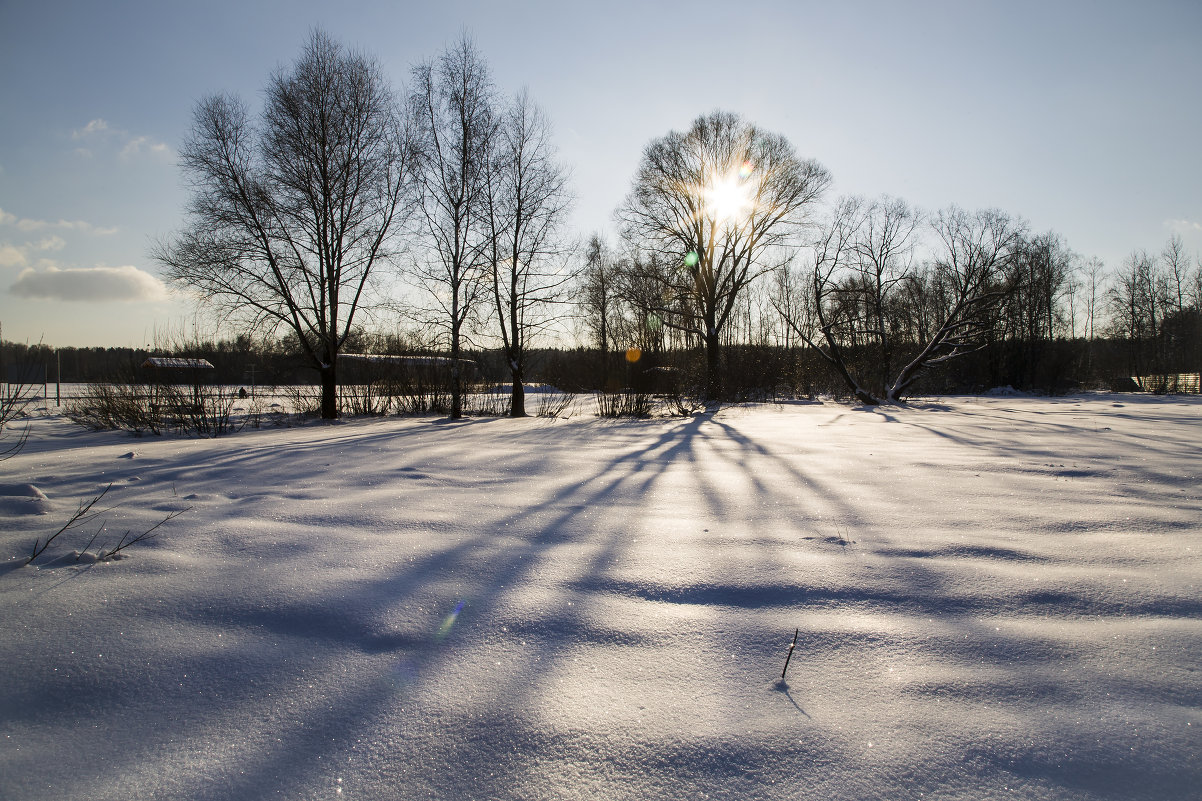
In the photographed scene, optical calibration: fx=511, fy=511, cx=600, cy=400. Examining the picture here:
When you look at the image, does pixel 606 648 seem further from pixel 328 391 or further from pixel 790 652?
pixel 328 391

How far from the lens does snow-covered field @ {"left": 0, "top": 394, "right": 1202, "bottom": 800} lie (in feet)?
4.03

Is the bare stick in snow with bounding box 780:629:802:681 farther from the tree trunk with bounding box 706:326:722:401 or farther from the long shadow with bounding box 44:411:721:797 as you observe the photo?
the tree trunk with bounding box 706:326:722:401

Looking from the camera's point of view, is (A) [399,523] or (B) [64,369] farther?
(B) [64,369]

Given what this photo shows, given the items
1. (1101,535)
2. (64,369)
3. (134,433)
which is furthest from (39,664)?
(64,369)

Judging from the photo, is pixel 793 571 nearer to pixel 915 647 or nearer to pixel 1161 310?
pixel 915 647

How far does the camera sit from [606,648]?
1776 millimetres

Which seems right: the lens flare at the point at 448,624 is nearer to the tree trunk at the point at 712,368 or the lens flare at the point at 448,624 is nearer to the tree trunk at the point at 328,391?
the tree trunk at the point at 328,391

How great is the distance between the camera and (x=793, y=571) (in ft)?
7.93

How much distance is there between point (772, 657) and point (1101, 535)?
2533mm

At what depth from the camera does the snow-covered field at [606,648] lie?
1.23m

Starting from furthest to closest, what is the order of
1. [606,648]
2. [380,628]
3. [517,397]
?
[517,397]
[380,628]
[606,648]

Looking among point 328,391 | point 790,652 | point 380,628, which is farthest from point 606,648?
point 328,391

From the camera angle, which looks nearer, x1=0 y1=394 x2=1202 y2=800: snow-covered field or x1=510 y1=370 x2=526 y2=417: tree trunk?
x1=0 y1=394 x2=1202 y2=800: snow-covered field

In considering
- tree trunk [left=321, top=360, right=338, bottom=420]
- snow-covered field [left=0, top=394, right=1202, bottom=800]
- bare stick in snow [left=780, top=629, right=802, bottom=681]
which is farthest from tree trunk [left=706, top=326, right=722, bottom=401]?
bare stick in snow [left=780, top=629, right=802, bottom=681]
